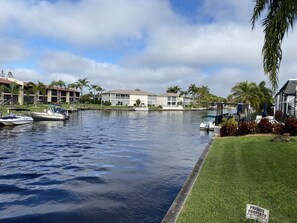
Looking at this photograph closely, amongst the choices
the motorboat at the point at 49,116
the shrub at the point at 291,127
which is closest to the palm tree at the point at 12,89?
the motorboat at the point at 49,116

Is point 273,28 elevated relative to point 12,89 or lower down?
lower down

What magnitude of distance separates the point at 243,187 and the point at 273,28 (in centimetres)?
475

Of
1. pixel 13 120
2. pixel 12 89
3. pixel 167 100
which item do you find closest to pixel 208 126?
pixel 13 120

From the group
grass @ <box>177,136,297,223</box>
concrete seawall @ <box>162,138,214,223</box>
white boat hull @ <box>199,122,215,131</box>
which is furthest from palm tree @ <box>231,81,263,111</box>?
concrete seawall @ <box>162,138,214,223</box>

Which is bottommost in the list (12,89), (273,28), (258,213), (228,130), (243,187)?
(243,187)

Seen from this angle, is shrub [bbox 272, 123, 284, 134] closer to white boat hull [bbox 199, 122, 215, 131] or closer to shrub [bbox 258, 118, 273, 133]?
shrub [bbox 258, 118, 273, 133]

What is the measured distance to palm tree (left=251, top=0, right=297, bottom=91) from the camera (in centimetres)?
669

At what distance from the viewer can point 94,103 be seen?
12681cm

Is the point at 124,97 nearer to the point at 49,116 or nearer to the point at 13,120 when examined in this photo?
the point at 49,116

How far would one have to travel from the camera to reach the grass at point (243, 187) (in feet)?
21.3

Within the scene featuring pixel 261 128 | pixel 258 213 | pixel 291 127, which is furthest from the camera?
pixel 261 128

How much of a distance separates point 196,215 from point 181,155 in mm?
13710

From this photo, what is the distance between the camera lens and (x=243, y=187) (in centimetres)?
850

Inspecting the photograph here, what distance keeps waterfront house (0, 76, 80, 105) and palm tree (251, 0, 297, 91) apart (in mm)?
74845
